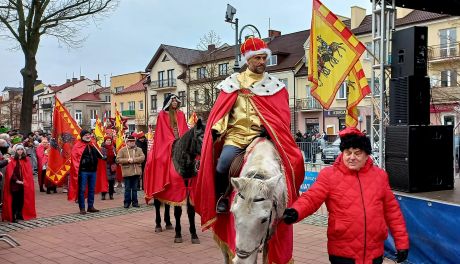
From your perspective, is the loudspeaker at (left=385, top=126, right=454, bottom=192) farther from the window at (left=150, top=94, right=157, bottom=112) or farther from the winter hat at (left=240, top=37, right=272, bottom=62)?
the window at (left=150, top=94, right=157, bottom=112)

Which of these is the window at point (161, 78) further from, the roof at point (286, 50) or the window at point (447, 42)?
the window at point (447, 42)

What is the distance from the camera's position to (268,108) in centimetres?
472

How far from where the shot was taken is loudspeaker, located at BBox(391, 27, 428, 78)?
6.66 meters

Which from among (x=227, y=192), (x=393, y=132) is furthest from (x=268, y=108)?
(x=393, y=132)

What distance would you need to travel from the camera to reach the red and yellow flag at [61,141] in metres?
12.8

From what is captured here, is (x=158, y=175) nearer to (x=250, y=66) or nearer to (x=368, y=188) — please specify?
(x=250, y=66)

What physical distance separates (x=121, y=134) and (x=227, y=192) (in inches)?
413

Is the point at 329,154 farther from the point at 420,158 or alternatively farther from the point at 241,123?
the point at 241,123

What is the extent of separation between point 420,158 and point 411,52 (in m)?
1.56

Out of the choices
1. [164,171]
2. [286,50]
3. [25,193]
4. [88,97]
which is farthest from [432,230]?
[88,97]

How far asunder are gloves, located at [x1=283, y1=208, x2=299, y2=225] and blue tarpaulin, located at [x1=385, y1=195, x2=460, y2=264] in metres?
2.71

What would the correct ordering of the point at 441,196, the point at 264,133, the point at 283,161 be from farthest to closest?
the point at 441,196 < the point at 264,133 < the point at 283,161

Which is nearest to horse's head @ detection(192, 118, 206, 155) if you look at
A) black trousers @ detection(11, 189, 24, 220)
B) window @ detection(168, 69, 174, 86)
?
black trousers @ detection(11, 189, 24, 220)

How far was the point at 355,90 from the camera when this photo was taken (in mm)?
9195
